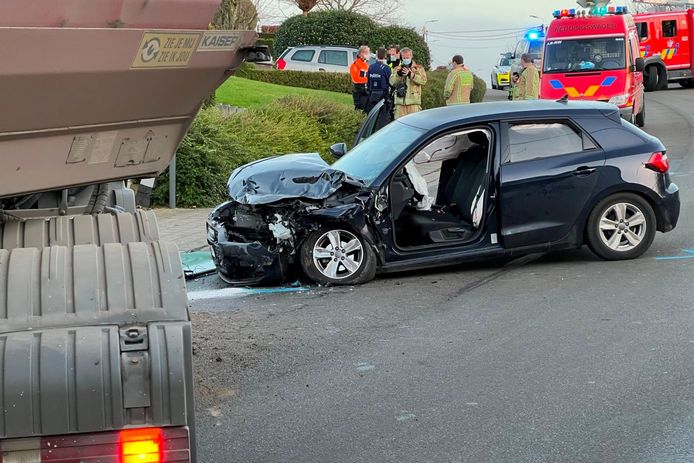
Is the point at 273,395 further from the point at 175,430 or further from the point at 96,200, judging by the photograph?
the point at 175,430

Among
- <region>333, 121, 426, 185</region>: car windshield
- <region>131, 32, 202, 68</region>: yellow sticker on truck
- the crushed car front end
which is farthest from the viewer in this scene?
<region>333, 121, 426, 185</region>: car windshield

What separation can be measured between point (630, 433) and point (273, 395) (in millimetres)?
2042

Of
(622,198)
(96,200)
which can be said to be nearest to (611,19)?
(622,198)

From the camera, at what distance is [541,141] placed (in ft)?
31.0

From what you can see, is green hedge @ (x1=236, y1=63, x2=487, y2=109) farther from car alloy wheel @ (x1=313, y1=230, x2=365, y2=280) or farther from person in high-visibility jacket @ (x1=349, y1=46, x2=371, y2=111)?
car alloy wheel @ (x1=313, y1=230, x2=365, y2=280)

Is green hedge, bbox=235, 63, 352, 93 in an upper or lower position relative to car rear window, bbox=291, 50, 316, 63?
lower

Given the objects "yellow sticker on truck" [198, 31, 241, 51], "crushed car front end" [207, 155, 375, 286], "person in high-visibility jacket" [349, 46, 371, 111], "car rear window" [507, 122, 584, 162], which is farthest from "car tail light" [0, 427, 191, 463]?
"person in high-visibility jacket" [349, 46, 371, 111]

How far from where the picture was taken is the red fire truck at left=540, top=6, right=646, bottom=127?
2192 centimetres

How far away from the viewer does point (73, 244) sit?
4.05 meters

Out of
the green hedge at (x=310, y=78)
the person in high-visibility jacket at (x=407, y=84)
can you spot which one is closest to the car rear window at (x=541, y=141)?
the person in high-visibility jacket at (x=407, y=84)

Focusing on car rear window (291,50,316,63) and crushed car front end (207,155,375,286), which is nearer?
crushed car front end (207,155,375,286)

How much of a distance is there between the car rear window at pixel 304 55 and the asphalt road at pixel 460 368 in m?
24.5

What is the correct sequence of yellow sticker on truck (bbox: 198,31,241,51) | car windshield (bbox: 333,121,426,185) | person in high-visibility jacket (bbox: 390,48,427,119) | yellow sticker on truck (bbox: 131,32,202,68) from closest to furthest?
yellow sticker on truck (bbox: 131,32,202,68)
yellow sticker on truck (bbox: 198,31,241,51)
car windshield (bbox: 333,121,426,185)
person in high-visibility jacket (bbox: 390,48,427,119)

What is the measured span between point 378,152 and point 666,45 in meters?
33.0
